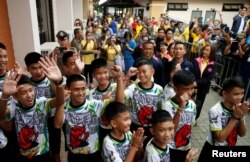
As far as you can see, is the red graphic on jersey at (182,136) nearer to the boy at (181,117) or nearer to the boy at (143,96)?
the boy at (181,117)

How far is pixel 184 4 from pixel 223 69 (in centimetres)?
2052

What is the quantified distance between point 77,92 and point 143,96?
847mm

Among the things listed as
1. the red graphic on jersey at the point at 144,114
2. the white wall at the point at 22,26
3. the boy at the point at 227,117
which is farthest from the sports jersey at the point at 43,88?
the white wall at the point at 22,26

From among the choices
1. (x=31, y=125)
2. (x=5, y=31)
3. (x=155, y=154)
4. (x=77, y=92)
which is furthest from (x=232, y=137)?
(x=5, y=31)

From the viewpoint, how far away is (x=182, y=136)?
2.53m

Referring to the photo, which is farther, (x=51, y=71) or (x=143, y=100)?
(x=143, y=100)

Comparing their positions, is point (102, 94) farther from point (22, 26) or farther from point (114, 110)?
point (22, 26)

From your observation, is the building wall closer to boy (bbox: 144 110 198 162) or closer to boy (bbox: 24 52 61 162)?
boy (bbox: 24 52 61 162)

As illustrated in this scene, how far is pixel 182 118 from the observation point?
247 centimetres

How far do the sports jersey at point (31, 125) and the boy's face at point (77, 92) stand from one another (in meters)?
0.27

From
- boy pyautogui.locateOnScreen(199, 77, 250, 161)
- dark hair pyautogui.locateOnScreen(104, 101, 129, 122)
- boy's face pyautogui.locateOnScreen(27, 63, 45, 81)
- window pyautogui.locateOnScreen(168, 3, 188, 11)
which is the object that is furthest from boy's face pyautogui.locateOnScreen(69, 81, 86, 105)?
window pyautogui.locateOnScreen(168, 3, 188, 11)

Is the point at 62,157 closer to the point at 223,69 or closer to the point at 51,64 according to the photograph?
the point at 51,64

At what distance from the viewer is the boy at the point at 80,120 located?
2379 mm

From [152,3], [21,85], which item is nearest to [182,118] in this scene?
[21,85]
